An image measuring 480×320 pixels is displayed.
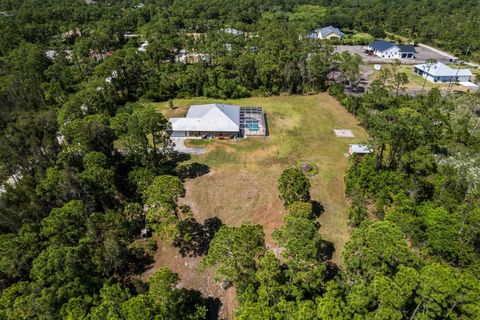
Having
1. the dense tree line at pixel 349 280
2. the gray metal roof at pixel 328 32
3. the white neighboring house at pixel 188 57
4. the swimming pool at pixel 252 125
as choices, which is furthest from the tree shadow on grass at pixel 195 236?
the gray metal roof at pixel 328 32

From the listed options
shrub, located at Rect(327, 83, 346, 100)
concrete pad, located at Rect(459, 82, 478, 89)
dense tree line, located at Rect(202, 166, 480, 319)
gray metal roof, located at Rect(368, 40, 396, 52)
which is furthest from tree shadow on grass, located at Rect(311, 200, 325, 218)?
gray metal roof, located at Rect(368, 40, 396, 52)

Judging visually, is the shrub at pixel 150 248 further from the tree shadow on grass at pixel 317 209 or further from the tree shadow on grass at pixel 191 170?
the tree shadow on grass at pixel 317 209

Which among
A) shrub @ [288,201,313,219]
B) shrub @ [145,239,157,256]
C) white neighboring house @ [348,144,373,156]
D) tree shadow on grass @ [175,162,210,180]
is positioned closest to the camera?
shrub @ [145,239,157,256]

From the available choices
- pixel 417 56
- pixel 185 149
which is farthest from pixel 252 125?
pixel 417 56

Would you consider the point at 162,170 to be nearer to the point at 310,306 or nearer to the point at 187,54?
the point at 310,306

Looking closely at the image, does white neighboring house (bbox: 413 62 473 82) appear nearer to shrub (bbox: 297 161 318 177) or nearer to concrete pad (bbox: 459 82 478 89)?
concrete pad (bbox: 459 82 478 89)
